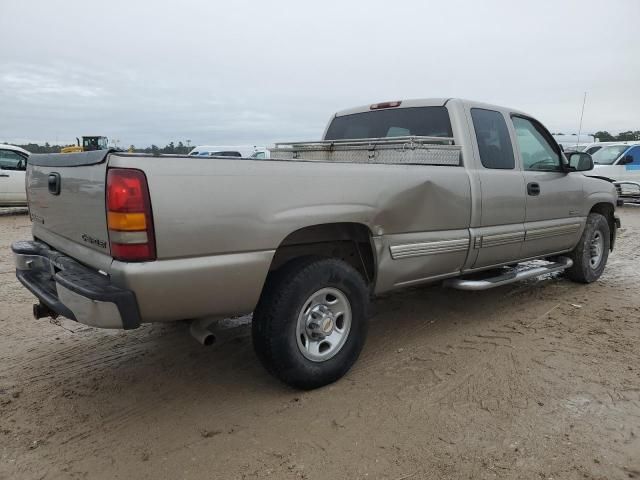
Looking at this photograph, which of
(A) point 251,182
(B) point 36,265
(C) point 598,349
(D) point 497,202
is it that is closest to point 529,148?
(D) point 497,202

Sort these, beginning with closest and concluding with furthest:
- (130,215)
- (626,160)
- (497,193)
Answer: (130,215) < (497,193) < (626,160)

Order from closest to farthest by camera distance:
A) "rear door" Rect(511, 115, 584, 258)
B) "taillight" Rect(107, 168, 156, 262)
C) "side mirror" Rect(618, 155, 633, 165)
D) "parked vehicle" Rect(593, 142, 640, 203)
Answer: "taillight" Rect(107, 168, 156, 262), "rear door" Rect(511, 115, 584, 258), "parked vehicle" Rect(593, 142, 640, 203), "side mirror" Rect(618, 155, 633, 165)

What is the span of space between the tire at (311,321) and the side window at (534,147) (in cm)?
252

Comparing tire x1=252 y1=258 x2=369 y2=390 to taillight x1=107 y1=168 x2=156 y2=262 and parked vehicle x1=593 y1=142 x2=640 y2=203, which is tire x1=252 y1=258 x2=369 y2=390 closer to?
taillight x1=107 y1=168 x2=156 y2=262

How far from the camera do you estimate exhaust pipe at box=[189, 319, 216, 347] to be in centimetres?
289

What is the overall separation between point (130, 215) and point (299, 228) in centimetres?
98

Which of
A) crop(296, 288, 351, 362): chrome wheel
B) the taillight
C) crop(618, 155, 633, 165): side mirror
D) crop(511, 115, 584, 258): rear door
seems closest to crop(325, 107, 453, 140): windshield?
crop(511, 115, 584, 258): rear door

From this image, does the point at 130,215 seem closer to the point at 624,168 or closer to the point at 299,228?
the point at 299,228

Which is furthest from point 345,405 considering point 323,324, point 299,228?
point 299,228

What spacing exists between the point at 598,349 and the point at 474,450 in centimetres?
196

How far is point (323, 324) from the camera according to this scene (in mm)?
3258

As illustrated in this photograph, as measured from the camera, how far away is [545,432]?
111 inches

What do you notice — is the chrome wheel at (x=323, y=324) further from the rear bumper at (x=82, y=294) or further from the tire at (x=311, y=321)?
the rear bumper at (x=82, y=294)

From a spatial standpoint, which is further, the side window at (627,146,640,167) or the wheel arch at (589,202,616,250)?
the side window at (627,146,640,167)
